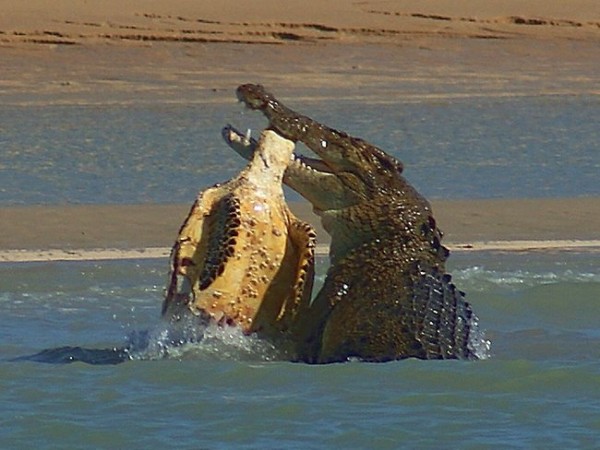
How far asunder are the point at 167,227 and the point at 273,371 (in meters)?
5.32

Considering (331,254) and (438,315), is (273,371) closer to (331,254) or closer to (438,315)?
(331,254)

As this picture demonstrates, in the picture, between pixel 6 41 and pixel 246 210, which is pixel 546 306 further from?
pixel 6 41

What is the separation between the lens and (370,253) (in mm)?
6719

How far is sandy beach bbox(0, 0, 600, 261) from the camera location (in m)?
24.5

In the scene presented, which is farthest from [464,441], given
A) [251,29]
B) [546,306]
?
[251,29]

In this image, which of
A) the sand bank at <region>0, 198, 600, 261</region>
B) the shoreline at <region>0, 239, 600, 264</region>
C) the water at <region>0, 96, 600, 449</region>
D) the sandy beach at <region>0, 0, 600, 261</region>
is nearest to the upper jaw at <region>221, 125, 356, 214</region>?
the water at <region>0, 96, 600, 449</region>

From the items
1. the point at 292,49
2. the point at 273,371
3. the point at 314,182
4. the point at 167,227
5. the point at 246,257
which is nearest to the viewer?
the point at 246,257

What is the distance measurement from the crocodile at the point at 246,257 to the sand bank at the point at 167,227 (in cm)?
446

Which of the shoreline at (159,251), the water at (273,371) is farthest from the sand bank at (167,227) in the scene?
the water at (273,371)

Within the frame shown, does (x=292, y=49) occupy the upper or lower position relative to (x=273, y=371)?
lower

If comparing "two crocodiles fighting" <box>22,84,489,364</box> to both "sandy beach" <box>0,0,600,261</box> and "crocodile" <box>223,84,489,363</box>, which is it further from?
"sandy beach" <box>0,0,600,261</box>

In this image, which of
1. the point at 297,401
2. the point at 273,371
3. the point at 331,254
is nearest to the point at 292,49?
the point at 273,371

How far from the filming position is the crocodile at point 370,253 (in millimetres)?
6656

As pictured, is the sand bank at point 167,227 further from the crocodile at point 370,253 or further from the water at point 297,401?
the crocodile at point 370,253
